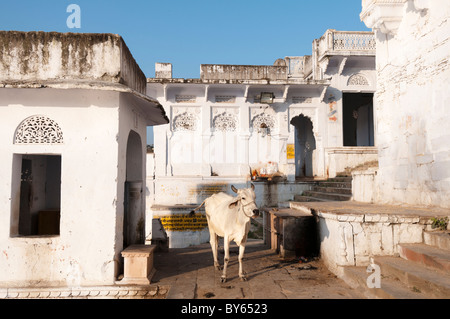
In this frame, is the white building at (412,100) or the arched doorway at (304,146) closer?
the white building at (412,100)

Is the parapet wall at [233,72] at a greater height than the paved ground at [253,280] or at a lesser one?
greater

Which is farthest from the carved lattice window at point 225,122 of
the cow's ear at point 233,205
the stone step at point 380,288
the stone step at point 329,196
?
the stone step at point 380,288

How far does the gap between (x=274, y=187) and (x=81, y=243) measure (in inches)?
396

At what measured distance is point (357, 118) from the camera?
19.7 m

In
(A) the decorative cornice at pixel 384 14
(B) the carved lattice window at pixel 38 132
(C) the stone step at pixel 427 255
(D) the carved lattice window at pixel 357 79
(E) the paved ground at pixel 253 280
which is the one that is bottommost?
(E) the paved ground at pixel 253 280

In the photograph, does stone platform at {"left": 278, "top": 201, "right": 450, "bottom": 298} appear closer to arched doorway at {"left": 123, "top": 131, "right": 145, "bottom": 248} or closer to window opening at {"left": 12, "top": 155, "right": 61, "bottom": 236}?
arched doorway at {"left": 123, "top": 131, "right": 145, "bottom": 248}

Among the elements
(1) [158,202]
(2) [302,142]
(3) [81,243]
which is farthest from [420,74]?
(2) [302,142]

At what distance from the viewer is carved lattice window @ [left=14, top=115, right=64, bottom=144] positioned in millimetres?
5219

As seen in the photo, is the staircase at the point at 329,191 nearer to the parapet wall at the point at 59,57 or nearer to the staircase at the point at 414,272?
the staircase at the point at 414,272

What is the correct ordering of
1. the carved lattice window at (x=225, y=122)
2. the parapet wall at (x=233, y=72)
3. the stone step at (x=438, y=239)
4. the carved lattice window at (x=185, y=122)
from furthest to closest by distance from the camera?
the parapet wall at (x=233, y=72) < the carved lattice window at (x=225, y=122) < the carved lattice window at (x=185, y=122) < the stone step at (x=438, y=239)

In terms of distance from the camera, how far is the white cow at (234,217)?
5.23 metres

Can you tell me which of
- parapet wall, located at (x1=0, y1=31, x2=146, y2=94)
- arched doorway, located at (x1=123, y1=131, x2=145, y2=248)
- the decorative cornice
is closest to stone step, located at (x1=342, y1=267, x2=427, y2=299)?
arched doorway, located at (x1=123, y1=131, x2=145, y2=248)

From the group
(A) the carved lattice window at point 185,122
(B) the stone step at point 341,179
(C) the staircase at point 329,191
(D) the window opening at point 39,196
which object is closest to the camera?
(D) the window opening at point 39,196

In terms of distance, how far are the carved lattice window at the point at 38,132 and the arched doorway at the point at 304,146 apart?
48.5 feet
